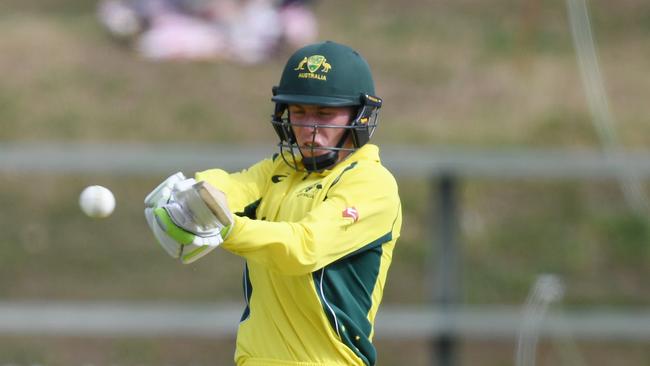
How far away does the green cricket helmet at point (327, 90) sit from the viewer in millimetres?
4223

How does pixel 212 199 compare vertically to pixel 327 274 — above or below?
above

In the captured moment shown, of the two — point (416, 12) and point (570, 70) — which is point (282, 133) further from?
point (416, 12)

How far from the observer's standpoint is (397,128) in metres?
11.7

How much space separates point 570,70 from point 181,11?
3993mm

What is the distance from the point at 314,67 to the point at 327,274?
71cm

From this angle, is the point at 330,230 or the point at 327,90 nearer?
the point at 330,230

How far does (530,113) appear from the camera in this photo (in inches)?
474

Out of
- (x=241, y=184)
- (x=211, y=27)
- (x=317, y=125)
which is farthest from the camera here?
(x=211, y=27)

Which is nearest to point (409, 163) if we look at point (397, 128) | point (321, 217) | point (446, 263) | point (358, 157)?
point (446, 263)

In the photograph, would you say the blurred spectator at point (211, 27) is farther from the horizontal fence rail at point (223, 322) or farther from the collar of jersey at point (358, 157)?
the collar of jersey at point (358, 157)

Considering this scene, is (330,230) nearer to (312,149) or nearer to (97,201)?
(312,149)

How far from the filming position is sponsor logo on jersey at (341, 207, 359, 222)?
3.97m

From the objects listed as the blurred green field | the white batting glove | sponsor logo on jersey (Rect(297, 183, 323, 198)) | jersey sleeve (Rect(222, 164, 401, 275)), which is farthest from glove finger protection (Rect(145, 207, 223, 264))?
the blurred green field

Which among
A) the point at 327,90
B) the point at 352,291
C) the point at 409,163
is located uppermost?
the point at 327,90
